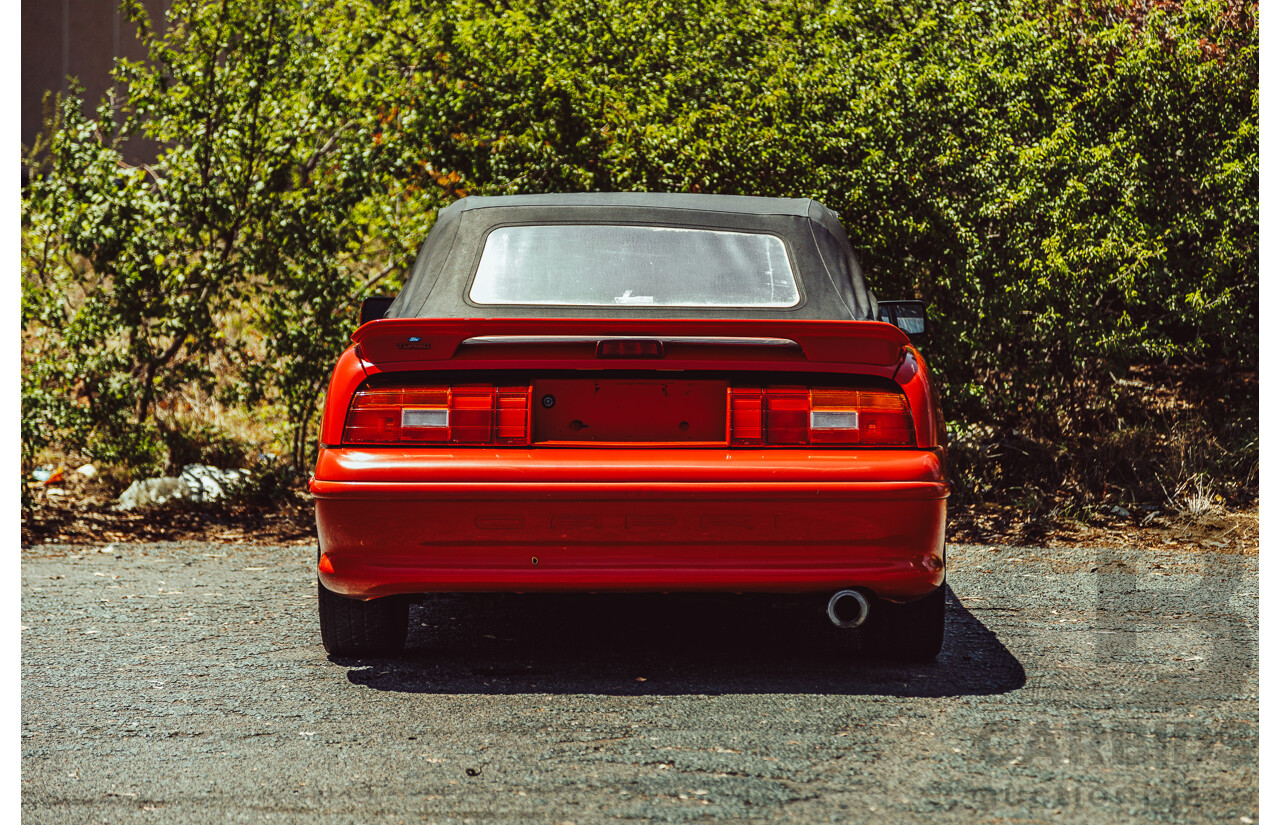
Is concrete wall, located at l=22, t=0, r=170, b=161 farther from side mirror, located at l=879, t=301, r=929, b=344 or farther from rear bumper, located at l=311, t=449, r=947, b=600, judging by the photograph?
rear bumper, located at l=311, t=449, r=947, b=600

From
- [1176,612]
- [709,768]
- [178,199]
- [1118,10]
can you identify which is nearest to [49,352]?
[178,199]

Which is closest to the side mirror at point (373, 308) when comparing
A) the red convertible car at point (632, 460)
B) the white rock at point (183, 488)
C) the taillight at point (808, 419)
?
the red convertible car at point (632, 460)

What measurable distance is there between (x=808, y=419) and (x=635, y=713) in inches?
39.0

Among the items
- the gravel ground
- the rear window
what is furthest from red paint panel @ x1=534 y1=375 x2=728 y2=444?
the gravel ground

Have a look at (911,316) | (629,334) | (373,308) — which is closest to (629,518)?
(629,334)

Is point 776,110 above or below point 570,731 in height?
above

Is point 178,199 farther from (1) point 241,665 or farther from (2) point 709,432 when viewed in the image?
(2) point 709,432

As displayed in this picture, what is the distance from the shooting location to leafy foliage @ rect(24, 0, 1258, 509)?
682 cm

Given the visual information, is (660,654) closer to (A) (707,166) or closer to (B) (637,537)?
(B) (637,537)

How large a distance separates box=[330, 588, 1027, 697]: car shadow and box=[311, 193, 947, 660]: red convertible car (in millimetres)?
328

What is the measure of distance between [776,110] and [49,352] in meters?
4.43

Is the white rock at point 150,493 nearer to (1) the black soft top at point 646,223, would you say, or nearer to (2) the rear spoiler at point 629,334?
(1) the black soft top at point 646,223

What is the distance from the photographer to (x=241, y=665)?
4.06 meters

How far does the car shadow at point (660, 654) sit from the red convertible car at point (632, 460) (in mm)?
328
